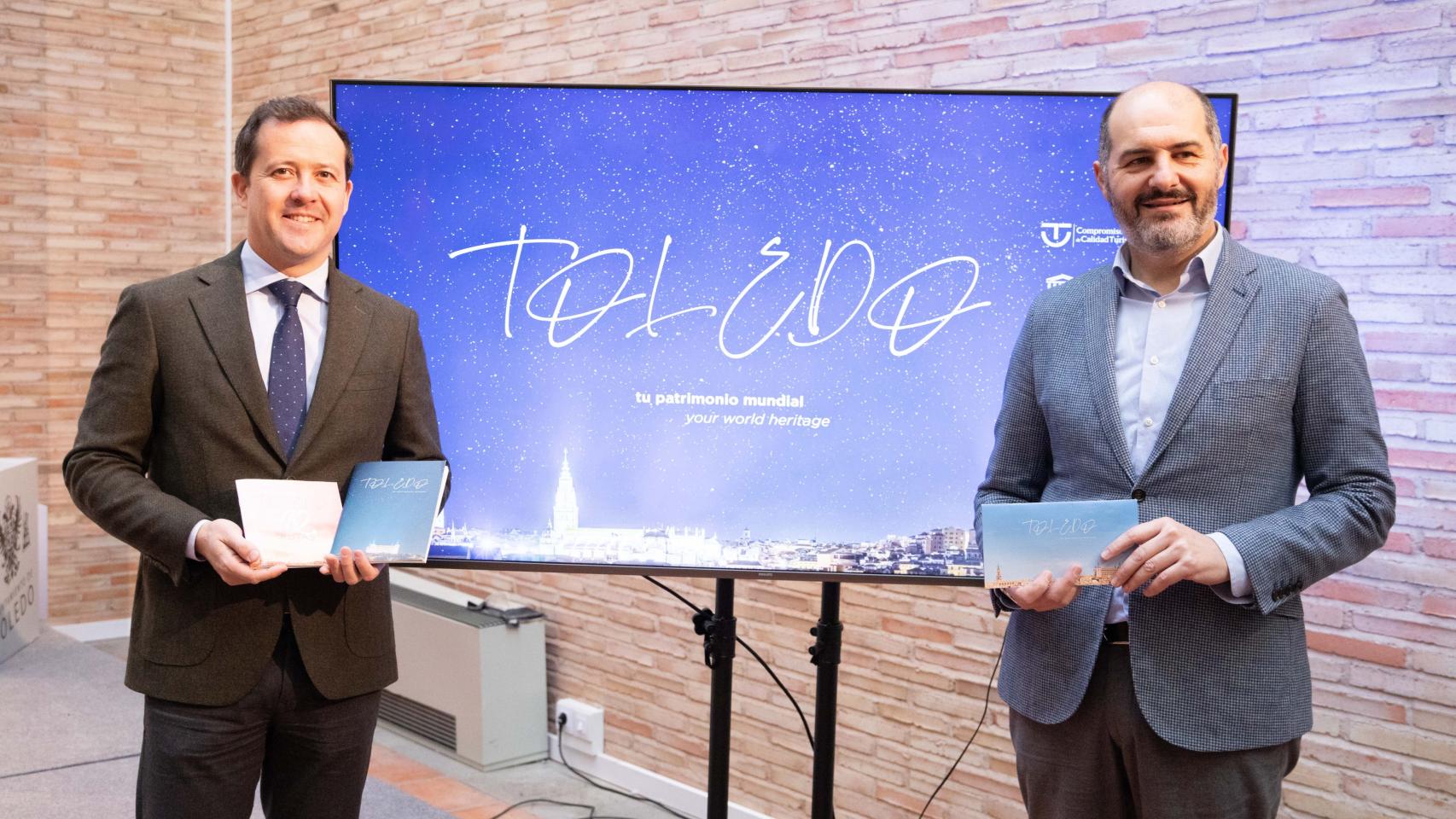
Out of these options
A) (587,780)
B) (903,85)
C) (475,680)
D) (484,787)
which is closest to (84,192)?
(475,680)

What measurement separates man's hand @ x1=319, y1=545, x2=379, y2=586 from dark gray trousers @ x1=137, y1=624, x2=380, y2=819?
13cm

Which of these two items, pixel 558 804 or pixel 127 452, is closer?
pixel 127 452

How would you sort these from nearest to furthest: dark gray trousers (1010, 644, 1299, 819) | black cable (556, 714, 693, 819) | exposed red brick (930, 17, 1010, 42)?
dark gray trousers (1010, 644, 1299, 819)
exposed red brick (930, 17, 1010, 42)
black cable (556, 714, 693, 819)

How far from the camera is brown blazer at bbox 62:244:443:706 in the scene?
1936 millimetres

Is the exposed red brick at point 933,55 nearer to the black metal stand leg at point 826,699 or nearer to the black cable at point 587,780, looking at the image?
the black metal stand leg at point 826,699

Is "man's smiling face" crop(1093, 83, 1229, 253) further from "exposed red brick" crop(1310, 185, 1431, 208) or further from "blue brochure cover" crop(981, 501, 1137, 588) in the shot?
"exposed red brick" crop(1310, 185, 1431, 208)

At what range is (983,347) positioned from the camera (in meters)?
2.60

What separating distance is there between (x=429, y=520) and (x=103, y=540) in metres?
5.19

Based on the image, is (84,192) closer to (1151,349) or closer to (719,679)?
(719,679)

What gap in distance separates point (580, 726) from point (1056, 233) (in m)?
2.88

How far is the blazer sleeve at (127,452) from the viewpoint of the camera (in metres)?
1.90

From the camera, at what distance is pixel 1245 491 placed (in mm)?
1884

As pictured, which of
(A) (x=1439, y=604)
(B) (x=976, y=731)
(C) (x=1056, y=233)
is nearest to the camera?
(C) (x=1056, y=233)

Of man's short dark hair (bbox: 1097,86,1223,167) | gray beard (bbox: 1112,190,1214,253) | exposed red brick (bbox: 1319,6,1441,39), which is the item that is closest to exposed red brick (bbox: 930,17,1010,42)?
exposed red brick (bbox: 1319,6,1441,39)
